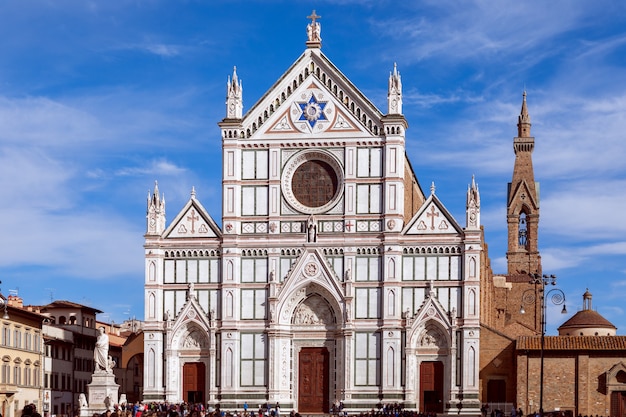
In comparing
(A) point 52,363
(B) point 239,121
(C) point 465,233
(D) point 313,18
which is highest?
(D) point 313,18

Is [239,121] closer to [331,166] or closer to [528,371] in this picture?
[331,166]

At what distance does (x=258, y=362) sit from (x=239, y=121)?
509 inches

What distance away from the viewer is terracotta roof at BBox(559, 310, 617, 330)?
84188 millimetres

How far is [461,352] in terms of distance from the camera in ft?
200

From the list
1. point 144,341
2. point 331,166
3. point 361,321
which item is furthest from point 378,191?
point 144,341

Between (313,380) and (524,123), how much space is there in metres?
60.0

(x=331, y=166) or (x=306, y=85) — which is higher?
(x=306, y=85)

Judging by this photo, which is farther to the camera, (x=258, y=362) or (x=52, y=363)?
(x=52, y=363)

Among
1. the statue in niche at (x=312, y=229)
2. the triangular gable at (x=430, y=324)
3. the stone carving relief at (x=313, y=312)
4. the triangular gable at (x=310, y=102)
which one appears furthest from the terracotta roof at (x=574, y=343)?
the triangular gable at (x=310, y=102)

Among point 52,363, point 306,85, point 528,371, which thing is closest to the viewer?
point 528,371

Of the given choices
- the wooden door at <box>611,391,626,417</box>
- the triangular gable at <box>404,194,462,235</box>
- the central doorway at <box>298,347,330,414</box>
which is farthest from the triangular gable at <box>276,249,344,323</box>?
the wooden door at <box>611,391,626,417</box>

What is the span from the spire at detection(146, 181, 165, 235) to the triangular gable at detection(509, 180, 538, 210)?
58.5 metres

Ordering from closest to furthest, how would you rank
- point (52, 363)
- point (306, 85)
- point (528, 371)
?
point (528, 371) < point (306, 85) < point (52, 363)

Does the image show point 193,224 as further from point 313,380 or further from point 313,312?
point 313,380
